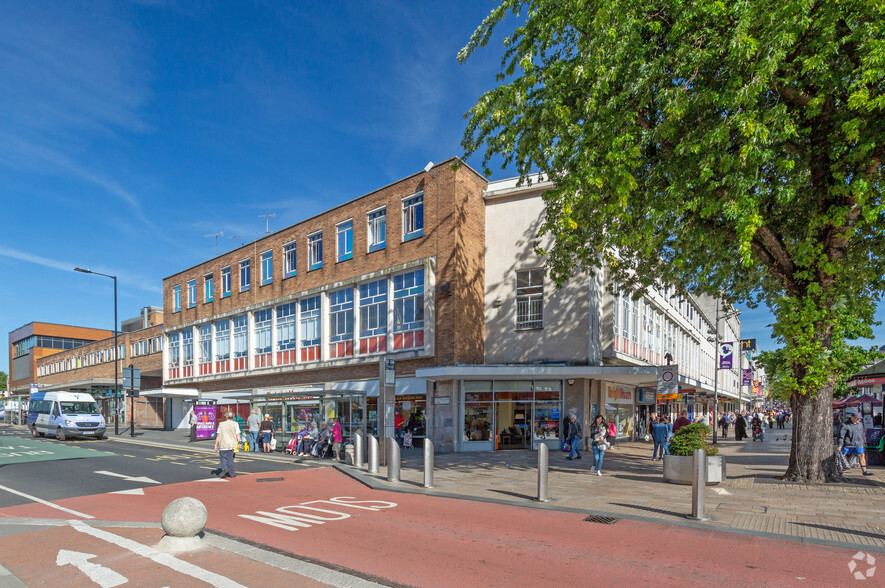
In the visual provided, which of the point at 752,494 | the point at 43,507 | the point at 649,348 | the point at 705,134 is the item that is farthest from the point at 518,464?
the point at 649,348

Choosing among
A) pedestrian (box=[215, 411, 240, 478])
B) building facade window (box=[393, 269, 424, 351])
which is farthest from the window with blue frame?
pedestrian (box=[215, 411, 240, 478])

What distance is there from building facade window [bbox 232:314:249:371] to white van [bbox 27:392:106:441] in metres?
7.63

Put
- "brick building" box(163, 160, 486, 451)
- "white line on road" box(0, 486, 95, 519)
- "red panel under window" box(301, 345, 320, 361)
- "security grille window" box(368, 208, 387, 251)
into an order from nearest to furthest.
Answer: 1. "white line on road" box(0, 486, 95, 519)
2. "brick building" box(163, 160, 486, 451)
3. "security grille window" box(368, 208, 387, 251)
4. "red panel under window" box(301, 345, 320, 361)

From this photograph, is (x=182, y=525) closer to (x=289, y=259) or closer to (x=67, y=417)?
(x=289, y=259)

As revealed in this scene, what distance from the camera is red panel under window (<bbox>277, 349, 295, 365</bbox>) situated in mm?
30017

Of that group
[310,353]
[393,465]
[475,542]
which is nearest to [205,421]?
[310,353]

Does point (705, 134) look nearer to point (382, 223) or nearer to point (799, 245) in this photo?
point (799, 245)

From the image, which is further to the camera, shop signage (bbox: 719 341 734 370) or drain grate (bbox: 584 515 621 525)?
shop signage (bbox: 719 341 734 370)

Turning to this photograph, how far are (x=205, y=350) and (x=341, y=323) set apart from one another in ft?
49.8

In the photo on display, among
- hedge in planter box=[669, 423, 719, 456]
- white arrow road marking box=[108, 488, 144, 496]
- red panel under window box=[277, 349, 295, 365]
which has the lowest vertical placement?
white arrow road marking box=[108, 488, 144, 496]

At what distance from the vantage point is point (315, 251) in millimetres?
29812

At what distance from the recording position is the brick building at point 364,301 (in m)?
23.0

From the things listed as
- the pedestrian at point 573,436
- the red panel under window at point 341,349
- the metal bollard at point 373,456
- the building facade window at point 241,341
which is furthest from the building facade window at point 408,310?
the building facade window at point 241,341

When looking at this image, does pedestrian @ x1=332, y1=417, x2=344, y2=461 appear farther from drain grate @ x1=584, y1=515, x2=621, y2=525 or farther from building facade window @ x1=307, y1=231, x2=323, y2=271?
building facade window @ x1=307, y1=231, x2=323, y2=271
